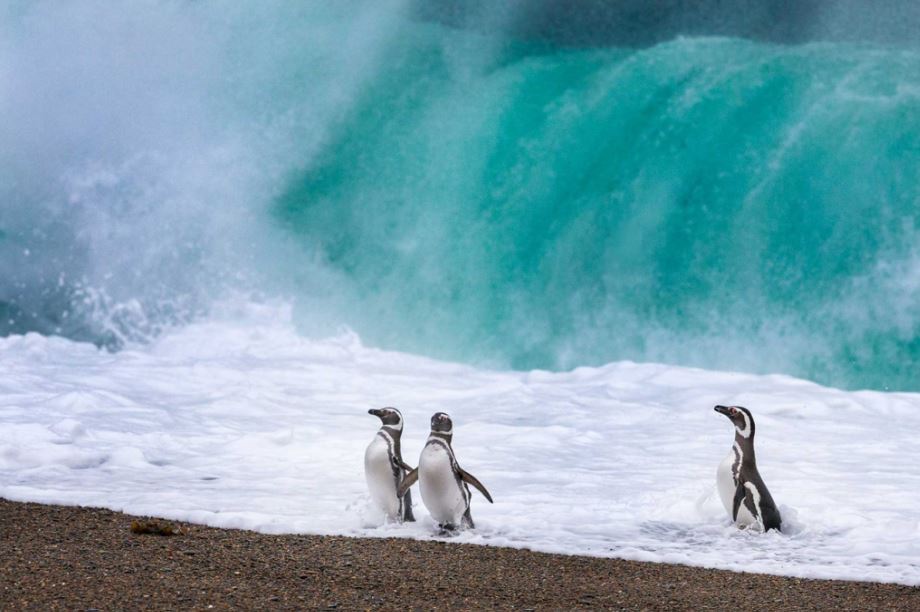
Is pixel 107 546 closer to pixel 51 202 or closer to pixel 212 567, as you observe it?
pixel 212 567

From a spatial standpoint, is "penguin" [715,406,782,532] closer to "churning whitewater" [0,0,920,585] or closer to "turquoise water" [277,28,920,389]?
"churning whitewater" [0,0,920,585]

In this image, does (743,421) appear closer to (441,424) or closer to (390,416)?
(441,424)

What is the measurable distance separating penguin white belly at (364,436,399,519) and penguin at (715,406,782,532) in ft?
5.35

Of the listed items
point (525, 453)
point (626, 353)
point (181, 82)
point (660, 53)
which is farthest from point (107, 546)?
point (660, 53)

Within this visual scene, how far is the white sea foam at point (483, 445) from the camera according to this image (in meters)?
5.79

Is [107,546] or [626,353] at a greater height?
[626,353]

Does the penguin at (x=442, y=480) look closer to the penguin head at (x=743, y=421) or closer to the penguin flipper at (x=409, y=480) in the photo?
the penguin flipper at (x=409, y=480)

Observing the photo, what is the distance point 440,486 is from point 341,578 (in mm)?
861

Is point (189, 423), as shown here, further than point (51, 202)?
No

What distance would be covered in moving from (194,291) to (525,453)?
6847 millimetres

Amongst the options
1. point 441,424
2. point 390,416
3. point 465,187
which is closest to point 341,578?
point 441,424

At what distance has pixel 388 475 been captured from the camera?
5750 mm

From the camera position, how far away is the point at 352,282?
14703 mm

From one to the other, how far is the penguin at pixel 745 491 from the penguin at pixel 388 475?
1.56 m
